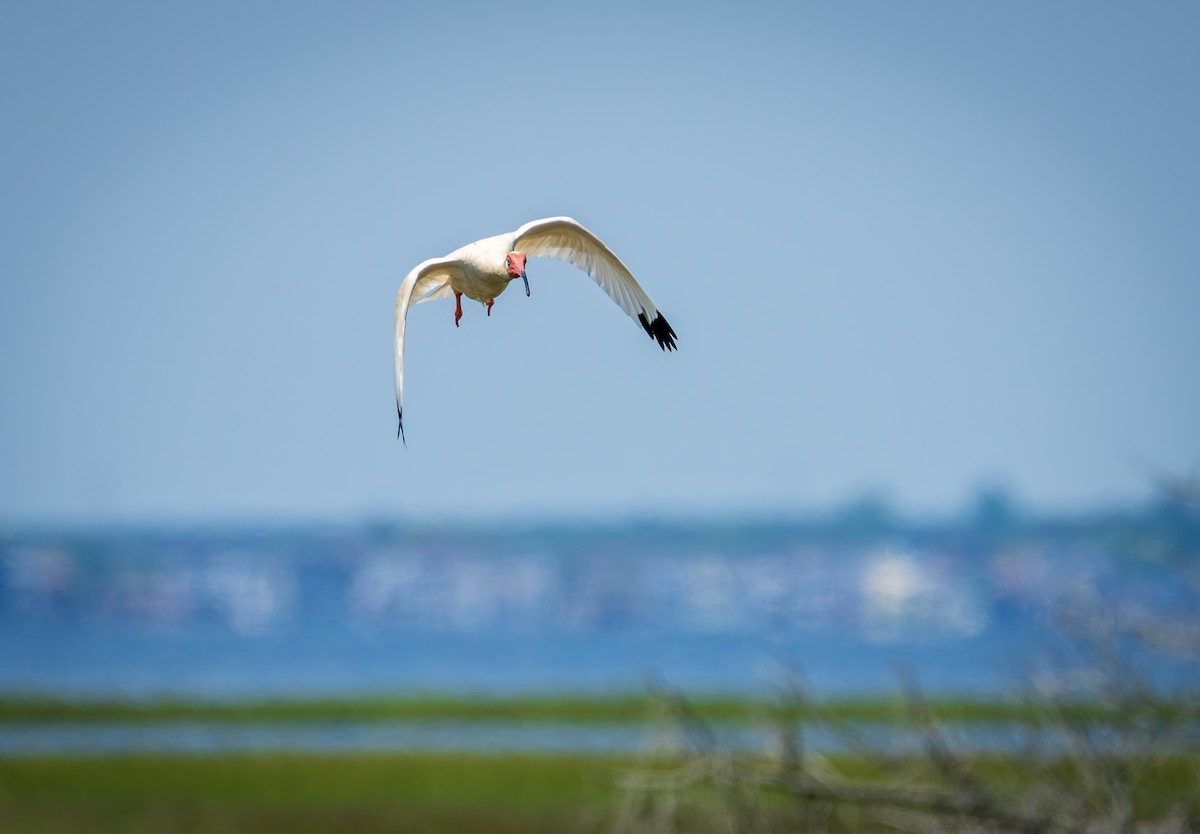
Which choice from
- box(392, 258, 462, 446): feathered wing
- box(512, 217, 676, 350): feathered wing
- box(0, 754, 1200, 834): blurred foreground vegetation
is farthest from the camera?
box(0, 754, 1200, 834): blurred foreground vegetation

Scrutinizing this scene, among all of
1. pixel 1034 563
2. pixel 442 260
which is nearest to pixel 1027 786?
pixel 442 260

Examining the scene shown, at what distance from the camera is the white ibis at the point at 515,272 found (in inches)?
232

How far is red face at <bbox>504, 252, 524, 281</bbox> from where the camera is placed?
238 inches

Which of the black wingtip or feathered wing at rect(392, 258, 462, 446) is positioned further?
the black wingtip

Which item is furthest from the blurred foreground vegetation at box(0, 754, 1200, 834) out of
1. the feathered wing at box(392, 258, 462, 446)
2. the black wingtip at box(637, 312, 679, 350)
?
the feathered wing at box(392, 258, 462, 446)

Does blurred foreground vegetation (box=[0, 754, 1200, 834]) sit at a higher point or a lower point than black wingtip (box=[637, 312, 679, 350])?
lower

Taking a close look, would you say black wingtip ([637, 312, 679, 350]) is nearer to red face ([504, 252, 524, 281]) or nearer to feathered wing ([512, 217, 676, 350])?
feathered wing ([512, 217, 676, 350])

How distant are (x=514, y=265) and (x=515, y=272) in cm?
4

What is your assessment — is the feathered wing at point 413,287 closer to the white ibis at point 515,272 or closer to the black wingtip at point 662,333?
the white ibis at point 515,272

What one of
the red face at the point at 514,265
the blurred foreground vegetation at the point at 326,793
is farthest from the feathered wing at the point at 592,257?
the blurred foreground vegetation at the point at 326,793

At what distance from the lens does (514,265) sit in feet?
19.9

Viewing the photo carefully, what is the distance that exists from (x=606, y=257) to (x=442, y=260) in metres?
1.54

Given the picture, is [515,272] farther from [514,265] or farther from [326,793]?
[326,793]

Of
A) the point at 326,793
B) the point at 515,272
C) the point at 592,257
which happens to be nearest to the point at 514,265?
the point at 515,272
